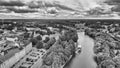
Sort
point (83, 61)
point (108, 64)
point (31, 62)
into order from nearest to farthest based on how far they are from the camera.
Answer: point (108, 64)
point (31, 62)
point (83, 61)

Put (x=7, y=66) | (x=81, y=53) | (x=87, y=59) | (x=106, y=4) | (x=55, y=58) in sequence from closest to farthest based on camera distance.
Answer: (x=7, y=66), (x=55, y=58), (x=87, y=59), (x=81, y=53), (x=106, y=4)

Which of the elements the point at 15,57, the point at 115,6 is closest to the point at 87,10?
the point at 115,6

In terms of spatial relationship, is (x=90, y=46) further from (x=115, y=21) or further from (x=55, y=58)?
(x=115, y=21)

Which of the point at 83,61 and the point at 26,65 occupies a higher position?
the point at 26,65

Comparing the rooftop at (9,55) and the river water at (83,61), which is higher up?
the rooftop at (9,55)

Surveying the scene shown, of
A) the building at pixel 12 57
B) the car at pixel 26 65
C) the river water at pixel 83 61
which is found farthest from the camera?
the river water at pixel 83 61

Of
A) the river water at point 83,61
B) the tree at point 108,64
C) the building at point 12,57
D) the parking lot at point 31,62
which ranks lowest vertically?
the river water at point 83,61

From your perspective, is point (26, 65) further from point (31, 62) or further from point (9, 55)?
point (9, 55)

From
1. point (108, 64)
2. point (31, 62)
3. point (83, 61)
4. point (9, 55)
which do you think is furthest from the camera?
point (83, 61)

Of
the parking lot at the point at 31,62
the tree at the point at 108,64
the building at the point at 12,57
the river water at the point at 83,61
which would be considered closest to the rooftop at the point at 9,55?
the building at the point at 12,57

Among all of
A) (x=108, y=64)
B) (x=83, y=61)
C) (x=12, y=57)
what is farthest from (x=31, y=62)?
(x=108, y=64)

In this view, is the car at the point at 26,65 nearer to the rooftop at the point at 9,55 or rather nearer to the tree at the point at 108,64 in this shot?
the rooftop at the point at 9,55
